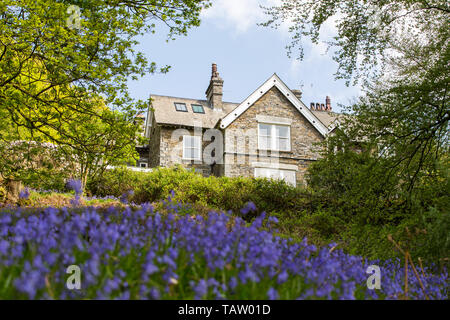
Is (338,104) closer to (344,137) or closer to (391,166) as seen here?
(344,137)

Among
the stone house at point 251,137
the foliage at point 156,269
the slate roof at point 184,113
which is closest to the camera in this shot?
the foliage at point 156,269

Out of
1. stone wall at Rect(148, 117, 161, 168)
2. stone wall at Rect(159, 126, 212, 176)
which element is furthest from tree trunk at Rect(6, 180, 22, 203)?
stone wall at Rect(148, 117, 161, 168)

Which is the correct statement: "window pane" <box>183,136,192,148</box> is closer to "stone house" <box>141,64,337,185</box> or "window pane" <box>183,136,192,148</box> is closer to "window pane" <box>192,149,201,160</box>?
"stone house" <box>141,64,337,185</box>

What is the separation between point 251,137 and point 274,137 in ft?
5.24

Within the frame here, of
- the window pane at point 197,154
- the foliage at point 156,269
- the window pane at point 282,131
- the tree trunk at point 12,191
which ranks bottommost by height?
the foliage at point 156,269

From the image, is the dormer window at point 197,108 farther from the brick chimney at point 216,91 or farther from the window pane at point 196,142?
the window pane at point 196,142

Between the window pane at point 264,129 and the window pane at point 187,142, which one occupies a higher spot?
the window pane at point 264,129

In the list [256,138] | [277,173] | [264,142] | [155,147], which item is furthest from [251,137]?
[155,147]

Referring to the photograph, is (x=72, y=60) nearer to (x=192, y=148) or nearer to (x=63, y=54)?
(x=63, y=54)

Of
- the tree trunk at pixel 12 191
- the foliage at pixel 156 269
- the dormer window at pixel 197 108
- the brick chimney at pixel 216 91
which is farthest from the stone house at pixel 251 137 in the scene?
the foliage at pixel 156 269

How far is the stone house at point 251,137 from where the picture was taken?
74.5ft

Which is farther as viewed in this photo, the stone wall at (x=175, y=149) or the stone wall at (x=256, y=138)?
the stone wall at (x=175, y=149)

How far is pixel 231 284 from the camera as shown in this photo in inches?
87.7

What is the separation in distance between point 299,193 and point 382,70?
6.36 meters
